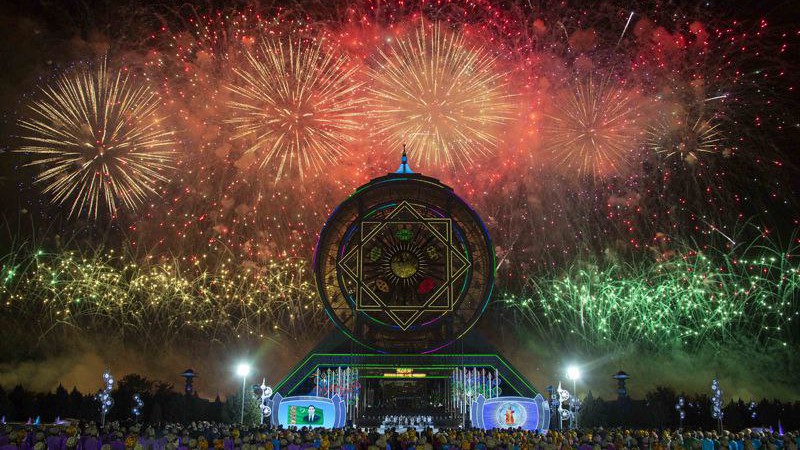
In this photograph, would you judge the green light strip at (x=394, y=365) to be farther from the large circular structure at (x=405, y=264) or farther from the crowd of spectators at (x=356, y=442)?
the crowd of spectators at (x=356, y=442)

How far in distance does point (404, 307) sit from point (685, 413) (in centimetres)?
2170

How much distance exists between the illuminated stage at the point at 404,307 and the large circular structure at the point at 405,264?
0.07 meters

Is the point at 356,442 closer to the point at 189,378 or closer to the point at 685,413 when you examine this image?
the point at 189,378

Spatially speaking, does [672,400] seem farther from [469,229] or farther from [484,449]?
[484,449]

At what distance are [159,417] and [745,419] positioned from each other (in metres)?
39.0

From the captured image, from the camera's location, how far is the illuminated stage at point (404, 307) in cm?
4731

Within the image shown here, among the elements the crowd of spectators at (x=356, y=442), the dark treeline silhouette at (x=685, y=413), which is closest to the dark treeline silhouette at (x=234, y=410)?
the dark treeline silhouette at (x=685, y=413)

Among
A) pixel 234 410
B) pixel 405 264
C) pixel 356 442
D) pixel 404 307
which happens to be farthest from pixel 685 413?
pixel 356 442

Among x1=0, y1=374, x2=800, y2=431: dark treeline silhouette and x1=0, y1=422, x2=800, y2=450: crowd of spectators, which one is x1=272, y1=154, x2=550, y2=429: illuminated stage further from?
x1=0, y1=422, x2=800, y2=450: crowd of spectators

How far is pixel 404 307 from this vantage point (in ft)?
159

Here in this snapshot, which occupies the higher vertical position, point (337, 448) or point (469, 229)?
point (469, 229)

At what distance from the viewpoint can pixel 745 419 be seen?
47.5 metres

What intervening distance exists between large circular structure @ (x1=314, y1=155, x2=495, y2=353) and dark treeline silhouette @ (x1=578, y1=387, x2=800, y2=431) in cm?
1079

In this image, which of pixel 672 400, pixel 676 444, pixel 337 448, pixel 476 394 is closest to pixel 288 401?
pixel 476 394
